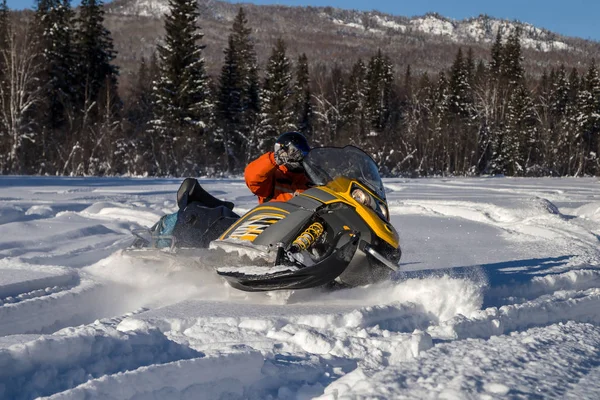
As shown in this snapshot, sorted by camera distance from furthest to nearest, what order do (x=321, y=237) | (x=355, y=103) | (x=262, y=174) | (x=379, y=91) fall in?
(x=355, y=103) → (x=379, y=91) → (x=262, y=174) → (x=321, y=237)

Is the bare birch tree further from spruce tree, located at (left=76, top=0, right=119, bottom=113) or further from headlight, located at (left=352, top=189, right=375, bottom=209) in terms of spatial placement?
headlight, located at (left=352, top=189, right=375, bottom=209)

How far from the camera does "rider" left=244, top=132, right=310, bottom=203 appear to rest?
13.7 ft

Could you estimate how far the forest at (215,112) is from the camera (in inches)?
880

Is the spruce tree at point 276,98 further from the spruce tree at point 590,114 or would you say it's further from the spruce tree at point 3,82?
the spruce tree at point 590,114

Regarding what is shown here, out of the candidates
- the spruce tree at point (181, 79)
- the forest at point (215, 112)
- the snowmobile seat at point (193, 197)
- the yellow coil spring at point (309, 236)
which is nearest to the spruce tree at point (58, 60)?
the forest at point (215, 112)

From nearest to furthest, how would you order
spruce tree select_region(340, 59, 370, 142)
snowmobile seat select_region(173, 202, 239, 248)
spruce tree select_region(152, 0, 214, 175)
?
snowmobile seat select_region(173, 202, 239, 248) → spruce tree select_region(152, 0, 214, 175) → spruce tree select_region(340, 59, 370, 142)

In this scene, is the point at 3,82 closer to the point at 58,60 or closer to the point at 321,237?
the point at 58,60

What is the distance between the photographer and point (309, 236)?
3.75 m

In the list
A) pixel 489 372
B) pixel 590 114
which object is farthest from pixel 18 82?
pixel 590 114

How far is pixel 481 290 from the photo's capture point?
383 centimetres

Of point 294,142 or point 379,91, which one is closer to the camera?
point 294,142

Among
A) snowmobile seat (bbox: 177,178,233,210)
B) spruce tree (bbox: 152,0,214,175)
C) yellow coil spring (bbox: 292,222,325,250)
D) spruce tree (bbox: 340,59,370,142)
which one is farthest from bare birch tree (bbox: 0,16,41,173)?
spruce tree (bbox: 340,59,370,142)

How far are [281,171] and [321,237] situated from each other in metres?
0.88

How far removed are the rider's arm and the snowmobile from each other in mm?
369
